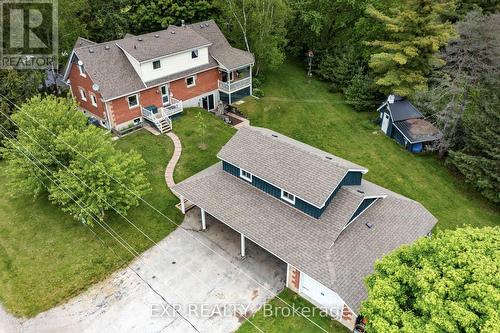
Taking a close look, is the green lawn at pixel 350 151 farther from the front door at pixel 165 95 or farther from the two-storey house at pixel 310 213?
the front door at pixel 165 95

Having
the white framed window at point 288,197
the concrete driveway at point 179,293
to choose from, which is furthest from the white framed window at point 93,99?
the white framed window at point 288,197

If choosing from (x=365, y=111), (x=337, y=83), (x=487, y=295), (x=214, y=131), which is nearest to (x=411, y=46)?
(x=365, y=111)

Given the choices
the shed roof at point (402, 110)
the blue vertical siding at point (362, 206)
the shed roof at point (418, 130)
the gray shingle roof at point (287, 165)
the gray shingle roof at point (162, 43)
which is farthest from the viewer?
the shed roof at point (402, 110)

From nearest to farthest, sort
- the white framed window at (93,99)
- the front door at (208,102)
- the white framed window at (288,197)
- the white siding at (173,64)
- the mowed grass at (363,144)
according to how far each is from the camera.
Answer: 1. the white framed window at (288,197)
2. the mowed grass at (363,144)
3. the white framed window at (93,99)
4. the white siding at (173,64)
5. the front door at (208,102)

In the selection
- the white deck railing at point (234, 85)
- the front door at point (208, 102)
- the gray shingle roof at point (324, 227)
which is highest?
the white deck railing at point (234, 85)

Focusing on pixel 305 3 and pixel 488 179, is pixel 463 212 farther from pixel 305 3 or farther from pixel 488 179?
pixel 305 3

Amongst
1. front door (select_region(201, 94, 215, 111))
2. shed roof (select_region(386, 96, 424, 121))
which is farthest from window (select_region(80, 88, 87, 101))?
shed roof (select_region(386, 96, 424, 121))

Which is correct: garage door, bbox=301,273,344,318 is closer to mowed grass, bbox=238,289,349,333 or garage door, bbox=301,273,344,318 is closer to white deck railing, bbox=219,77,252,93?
mowed grass, bbox=238,289,349,333

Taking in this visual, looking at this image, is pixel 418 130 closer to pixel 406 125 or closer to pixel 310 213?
pixel 406 125
